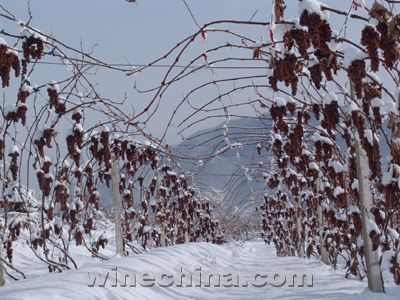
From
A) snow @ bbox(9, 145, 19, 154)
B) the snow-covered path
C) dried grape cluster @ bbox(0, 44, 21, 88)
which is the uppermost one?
dried grape cluster @ bbox(0, 44, 21, 88)

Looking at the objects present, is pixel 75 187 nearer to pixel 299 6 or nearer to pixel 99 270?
pixel 99 270

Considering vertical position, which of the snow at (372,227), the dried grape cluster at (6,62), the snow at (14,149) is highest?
the dried grape cluster at (6,62)

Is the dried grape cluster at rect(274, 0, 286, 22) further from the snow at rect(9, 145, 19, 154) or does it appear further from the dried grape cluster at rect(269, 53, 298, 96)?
the snow at rect(9, 145, 19, 154)

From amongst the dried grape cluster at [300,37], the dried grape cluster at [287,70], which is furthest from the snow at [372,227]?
the dried grape cluster at [300,37]

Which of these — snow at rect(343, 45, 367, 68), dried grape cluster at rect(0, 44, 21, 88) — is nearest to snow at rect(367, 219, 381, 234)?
snow at rect(343, 45, 367, 68)

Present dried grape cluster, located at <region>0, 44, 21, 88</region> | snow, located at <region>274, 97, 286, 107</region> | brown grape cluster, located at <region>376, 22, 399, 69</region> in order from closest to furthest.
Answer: brown grape cluster, located at <region>376, 22, 399, 69</region> → dried grape cluster, located at <region>0, 44, 21, 88</region> → snow, located at <region>274, 97, 286, 107</region>

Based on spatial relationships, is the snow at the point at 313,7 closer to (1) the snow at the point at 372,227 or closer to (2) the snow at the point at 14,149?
(1) the snow at the point at 372,227

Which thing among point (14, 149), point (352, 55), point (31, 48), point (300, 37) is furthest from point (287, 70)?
point (14, 149)

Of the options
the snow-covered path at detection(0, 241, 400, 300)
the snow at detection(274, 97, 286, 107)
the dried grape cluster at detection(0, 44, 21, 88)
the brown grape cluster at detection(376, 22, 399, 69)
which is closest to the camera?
the brown grape cluster at detection(376, 22, 399, 69)

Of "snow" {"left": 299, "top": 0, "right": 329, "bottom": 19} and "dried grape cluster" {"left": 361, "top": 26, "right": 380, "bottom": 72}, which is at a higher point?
"snow" {"left": 299, "top": 0, "right": 329, "bottom": 19}

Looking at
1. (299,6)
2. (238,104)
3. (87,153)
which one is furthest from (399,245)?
(87,153)

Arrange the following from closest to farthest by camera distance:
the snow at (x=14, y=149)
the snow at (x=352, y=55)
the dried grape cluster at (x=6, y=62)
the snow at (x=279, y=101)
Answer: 1. the snow at (x=352, y=55)
2. the dried grape cluster at (x=6, y=62)
3. the snow at (x=279, y=101)
4. the snow at (x=14, y=149)

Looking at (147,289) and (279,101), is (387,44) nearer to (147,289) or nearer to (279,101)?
(279,101)

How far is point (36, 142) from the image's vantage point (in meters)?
6.66
